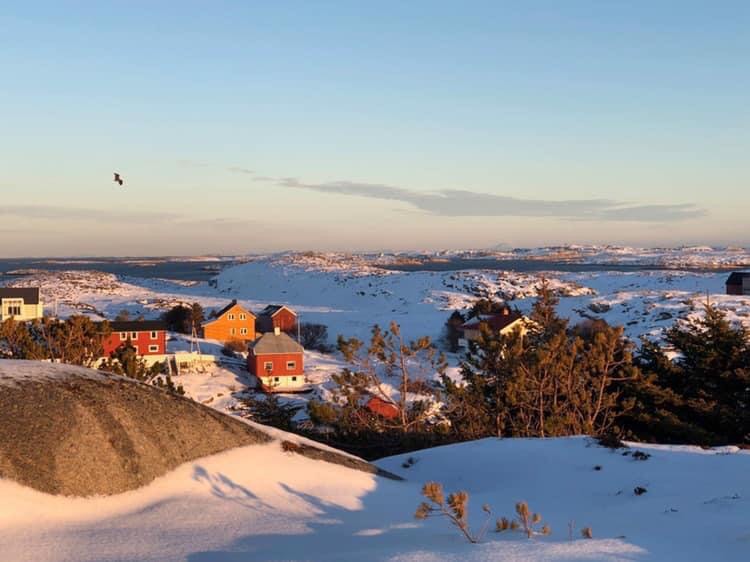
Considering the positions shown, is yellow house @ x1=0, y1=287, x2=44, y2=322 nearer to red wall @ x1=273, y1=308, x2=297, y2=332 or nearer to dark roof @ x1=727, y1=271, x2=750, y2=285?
red wall @ x1=273, y1=308, x2=297, y2=332

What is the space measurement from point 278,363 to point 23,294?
32.8m

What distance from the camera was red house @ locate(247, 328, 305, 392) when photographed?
46.4 metres

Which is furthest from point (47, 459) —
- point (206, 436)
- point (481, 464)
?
point (481, 464)

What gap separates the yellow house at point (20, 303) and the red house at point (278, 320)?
21.5 m

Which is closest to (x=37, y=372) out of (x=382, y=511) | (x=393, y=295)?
(x=382, y=511)

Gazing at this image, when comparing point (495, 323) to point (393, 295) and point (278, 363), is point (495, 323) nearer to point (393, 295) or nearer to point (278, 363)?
point (278, 363)

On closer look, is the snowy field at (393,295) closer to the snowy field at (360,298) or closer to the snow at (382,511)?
the snowy field at (360,298)

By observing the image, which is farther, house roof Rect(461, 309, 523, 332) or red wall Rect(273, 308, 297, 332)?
red wall Rect(273, 308, 297, 332)

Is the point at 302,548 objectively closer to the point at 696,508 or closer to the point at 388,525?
the point at 388,525

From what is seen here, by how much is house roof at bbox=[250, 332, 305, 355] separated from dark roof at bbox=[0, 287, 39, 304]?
2906 cm

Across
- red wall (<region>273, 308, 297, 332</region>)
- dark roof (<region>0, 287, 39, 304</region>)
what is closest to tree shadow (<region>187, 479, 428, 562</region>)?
red wall (<region>273, 308, 297, 332</region>)

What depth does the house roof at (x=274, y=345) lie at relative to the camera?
47281 mm

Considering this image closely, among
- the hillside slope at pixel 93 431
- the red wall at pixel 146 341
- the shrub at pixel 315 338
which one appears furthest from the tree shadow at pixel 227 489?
the shrub at pixel 315 338

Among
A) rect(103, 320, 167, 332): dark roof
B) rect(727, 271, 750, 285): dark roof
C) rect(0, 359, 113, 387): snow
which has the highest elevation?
rect(0, 359, 113, 387): snow
